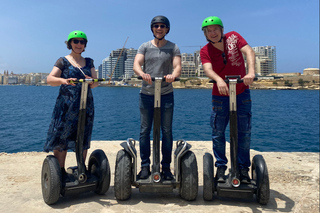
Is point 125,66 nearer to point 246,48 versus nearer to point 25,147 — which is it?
point 25,147

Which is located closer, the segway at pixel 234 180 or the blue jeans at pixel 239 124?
the segway at pixel 234 180

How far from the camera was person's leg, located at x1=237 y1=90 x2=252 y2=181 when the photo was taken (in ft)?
11.8

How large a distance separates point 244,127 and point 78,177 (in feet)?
7.62

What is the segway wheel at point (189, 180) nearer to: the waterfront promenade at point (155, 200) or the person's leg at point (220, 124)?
the waterfront promenade at point (155, 200)

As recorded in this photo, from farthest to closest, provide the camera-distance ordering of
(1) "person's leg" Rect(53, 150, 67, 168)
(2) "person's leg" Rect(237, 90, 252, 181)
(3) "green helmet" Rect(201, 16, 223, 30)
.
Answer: (1) "person's leg" Rect(53, 150, 67, 168)
(2) "person's leg" Rect(237, 90, 252, 181)
(3) "green helmet" Rect(201, 16, 223, 30)

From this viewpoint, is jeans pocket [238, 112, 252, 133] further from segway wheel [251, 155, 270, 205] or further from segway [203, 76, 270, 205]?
segway wheel [251, 155, 270, 205]

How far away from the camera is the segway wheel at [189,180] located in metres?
3.39

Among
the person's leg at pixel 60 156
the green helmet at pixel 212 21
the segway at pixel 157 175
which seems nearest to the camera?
the segway at pixel 157 175

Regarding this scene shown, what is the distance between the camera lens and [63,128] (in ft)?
11.8

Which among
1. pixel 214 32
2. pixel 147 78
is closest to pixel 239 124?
pixel 214 32

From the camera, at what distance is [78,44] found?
3.65m

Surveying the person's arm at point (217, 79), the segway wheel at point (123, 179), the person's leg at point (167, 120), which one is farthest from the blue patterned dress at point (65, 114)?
the person's arm at point (217, 79)

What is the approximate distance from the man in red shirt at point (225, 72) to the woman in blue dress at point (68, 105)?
173 centimetres

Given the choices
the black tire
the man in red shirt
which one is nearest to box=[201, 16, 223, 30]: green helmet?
the man in red shirt
